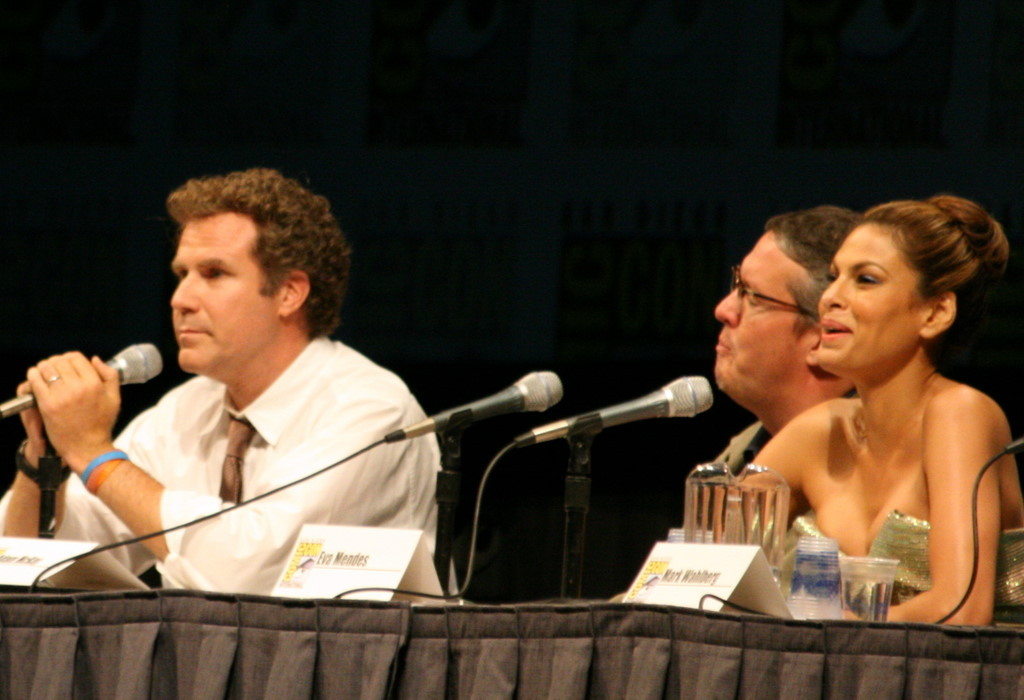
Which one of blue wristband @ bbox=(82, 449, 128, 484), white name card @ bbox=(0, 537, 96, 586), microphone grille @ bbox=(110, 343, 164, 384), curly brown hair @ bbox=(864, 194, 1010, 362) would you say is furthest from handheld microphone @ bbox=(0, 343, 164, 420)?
curly brown hair @ bbox=(864, 194, 1010, 362)

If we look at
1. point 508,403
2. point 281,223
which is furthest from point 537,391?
point 281,223

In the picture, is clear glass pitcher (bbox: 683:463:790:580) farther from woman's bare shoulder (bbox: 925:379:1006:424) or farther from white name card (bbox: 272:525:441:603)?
white name card (bbox: 272:525:441:603)

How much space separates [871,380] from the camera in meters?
2.21

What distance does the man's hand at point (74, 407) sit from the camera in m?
2.62

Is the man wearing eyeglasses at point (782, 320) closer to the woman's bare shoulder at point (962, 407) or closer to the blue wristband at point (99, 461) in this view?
the woman's bare shoulder at point (962, 407)

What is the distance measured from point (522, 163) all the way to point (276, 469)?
56.9 inches

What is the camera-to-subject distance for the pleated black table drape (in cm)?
157

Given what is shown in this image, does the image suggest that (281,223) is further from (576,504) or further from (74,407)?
(576,504)

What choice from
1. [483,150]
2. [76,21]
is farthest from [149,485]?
[76,21]

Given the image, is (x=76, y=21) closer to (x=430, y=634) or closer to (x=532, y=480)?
(x=532, y=480)

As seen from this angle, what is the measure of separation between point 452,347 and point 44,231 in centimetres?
128

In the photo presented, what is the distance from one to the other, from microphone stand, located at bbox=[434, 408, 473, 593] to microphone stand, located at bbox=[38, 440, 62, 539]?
76cm

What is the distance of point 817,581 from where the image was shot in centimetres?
182

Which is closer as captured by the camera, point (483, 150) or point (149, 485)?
point (149, 485)
